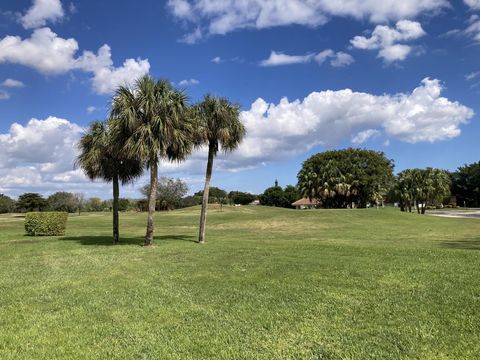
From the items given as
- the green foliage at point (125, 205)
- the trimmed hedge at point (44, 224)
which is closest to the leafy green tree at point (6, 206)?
the green foliage at point (125, 205)

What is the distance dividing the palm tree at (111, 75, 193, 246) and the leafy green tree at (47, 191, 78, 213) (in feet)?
226

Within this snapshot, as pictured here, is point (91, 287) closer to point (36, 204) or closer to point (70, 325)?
point (70, 325)

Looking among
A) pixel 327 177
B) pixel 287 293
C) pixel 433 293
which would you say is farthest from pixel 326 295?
pixel 327 177

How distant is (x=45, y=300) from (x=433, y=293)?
7070 mm

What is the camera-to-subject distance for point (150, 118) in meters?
17.8

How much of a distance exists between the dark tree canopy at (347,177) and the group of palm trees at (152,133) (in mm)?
47245

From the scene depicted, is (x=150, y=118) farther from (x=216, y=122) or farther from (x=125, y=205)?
(x=125, y=205)

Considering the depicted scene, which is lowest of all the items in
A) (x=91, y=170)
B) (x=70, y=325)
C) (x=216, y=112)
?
(x=70, y=325)

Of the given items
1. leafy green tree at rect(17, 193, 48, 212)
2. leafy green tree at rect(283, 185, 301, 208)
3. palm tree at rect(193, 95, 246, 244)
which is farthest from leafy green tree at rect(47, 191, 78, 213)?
palm tree at rect(193, 95, 246, 244)

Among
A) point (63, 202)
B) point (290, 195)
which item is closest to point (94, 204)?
point (63, 202)

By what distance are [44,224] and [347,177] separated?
48.5 m

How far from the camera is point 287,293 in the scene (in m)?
8.22

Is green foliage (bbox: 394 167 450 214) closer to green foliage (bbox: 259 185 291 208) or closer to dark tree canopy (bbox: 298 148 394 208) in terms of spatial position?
dark tree canopy (bbox: 298 148 394 208)

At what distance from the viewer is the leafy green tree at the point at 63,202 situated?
81.9m
